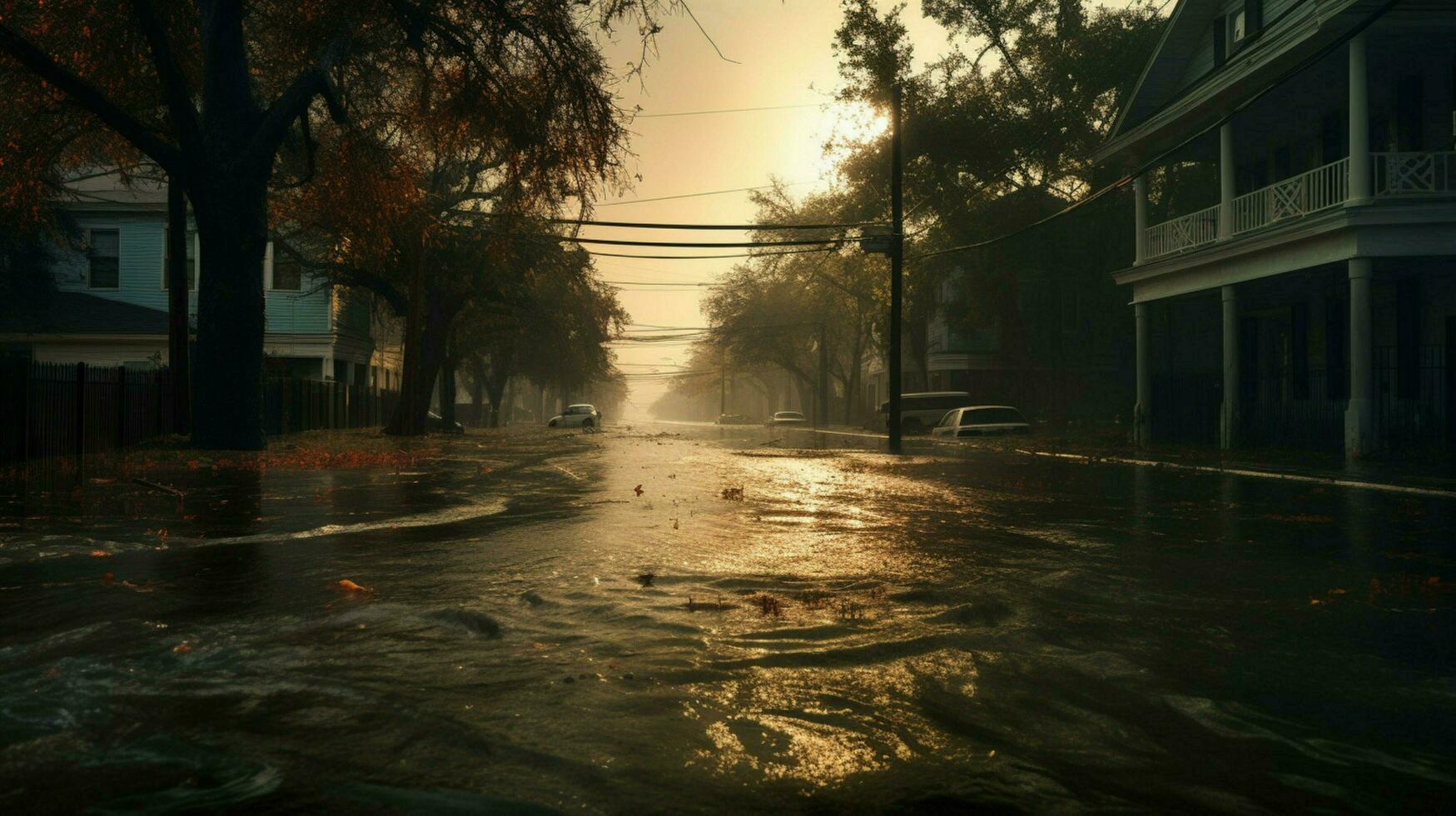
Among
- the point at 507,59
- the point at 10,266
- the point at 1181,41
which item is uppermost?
the point at 1181,41

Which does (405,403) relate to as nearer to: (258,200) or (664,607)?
(258,200)

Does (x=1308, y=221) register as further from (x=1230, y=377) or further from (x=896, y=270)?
(x=896, y=270)

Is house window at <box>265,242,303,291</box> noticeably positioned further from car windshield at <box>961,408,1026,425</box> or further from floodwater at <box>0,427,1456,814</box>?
floodwater at <box>0,427,1456,814</box>

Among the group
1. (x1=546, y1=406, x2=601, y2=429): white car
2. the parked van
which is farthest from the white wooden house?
(x1=546, y1=406, x2=601, y2=429): white car

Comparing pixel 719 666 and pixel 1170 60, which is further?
pixel 1170 60

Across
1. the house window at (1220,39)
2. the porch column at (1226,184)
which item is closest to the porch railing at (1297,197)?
the porch column at (1226,184)

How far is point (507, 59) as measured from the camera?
60.0ft

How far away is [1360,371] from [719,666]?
19830 millimetres

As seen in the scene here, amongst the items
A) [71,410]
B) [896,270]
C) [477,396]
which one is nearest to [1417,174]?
[896,270]

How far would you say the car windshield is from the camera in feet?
128

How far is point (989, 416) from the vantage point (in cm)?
3928

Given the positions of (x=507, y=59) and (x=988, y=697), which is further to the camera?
(x=507, y=59)

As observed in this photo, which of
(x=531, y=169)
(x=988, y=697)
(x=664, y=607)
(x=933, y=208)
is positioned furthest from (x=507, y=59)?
(x=933, y=208)

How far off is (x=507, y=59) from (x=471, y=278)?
19530 millimetres
